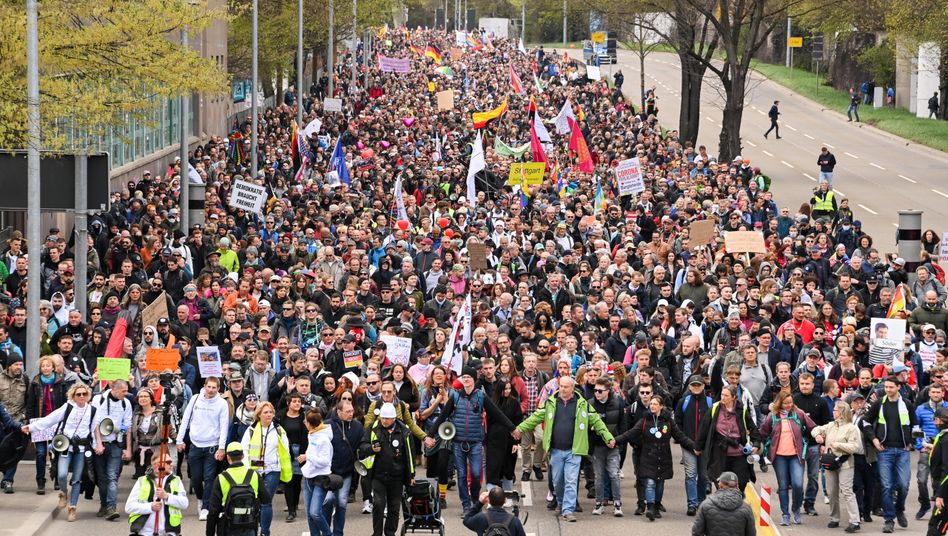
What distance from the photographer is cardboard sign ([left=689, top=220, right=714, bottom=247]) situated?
26.4 m

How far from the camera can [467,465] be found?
55.0 feet

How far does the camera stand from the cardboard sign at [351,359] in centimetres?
1856

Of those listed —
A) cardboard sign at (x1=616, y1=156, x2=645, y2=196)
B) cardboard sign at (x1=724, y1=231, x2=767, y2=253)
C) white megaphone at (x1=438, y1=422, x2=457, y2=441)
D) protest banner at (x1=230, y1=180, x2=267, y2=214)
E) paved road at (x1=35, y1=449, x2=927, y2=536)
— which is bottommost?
paved road at (x1=35, y1=449, x2=927, y2=536)

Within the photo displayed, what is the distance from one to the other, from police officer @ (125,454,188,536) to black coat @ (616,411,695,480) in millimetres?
4763

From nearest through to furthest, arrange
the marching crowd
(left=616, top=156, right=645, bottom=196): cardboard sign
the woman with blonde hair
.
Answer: the marching crowd
the woman with blonde hair
(left=616, top=156, right=645, bottom=196): cardboard sign

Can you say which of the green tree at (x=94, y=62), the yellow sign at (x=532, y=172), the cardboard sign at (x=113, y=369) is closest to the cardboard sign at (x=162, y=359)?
the cardboard sign at (x=113, y=369)

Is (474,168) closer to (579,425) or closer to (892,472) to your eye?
(579,425)

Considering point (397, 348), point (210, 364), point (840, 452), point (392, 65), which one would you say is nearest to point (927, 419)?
point (840, 452)

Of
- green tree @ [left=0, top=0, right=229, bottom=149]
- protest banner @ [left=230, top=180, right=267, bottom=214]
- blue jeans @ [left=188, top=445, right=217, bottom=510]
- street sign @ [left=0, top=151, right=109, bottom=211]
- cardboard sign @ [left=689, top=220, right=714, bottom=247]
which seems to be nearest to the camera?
blue jeans @ [left=188, top=445, right=217, bottom=510]

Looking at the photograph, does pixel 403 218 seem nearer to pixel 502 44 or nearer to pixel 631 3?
pixel 631 3

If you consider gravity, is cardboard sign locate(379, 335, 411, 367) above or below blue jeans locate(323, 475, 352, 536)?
above

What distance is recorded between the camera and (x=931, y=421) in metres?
17.1

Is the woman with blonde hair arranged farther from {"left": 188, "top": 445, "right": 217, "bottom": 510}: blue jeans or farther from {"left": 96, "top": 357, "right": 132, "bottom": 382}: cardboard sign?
{"left": 96, "top": 357, "right": 132, "bottom": 382}: cardboard sign

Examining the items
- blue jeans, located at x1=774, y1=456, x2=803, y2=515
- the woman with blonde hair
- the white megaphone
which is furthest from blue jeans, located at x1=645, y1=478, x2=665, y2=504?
the white megaphone
